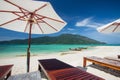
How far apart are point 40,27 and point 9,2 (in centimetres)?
232

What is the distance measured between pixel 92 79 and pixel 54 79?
3.39 feet

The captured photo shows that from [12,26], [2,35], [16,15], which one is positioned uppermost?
[2,35]

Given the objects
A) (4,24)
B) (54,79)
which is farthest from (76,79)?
(4,24)

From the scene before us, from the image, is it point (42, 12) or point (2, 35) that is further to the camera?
point (2, 35)

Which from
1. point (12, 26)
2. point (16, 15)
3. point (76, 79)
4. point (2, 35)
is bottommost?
point (76, 79)

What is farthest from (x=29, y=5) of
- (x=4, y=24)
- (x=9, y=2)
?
(x=4, y=24)

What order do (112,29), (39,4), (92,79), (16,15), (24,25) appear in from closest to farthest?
(92,79)
(39,4)
(16,15)
(24,25)
(112,29)

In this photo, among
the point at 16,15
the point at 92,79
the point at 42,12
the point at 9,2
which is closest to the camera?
the point at 92,79

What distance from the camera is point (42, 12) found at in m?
3.18

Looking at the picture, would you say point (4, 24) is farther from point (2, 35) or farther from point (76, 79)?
point (2, 35)

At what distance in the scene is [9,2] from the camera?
2744 millimetres

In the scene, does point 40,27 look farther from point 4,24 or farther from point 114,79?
point 114,79

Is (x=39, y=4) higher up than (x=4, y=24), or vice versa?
A: (x=39, y=4)

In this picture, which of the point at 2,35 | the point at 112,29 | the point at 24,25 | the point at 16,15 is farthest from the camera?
the point at 2,35
